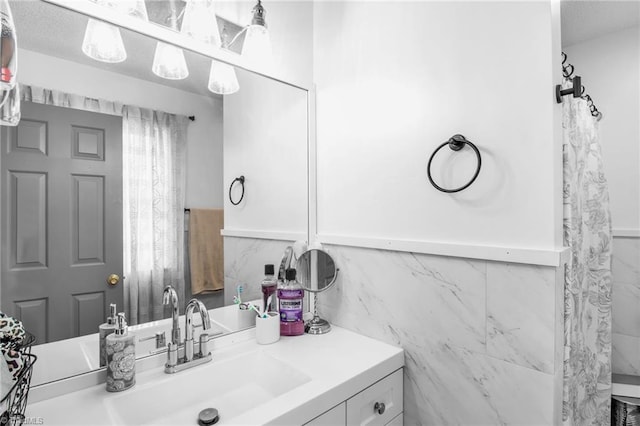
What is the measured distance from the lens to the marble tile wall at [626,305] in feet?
6.01

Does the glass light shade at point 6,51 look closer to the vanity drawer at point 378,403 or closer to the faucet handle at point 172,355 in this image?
the faucet handle at point 172,355

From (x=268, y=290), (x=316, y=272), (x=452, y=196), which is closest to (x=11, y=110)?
(x=268, y=290)

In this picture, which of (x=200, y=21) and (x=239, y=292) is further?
(x=239, y=292)

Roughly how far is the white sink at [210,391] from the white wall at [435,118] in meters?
0.59

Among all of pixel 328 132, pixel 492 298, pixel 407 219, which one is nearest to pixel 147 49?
pixel 328 132

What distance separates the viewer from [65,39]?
0.94 metres

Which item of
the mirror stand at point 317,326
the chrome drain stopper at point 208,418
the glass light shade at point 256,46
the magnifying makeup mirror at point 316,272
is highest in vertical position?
the glass light shade at point 256,46

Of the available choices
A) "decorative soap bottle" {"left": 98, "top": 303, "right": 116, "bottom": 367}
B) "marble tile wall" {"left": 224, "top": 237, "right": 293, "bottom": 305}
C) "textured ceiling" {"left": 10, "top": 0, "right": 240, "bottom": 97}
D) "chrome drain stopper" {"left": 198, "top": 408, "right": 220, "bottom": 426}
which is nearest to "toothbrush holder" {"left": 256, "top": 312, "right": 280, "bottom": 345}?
"marble tile wall" {"left": 224, "top": 237, "right": 293, "bottom": 305}

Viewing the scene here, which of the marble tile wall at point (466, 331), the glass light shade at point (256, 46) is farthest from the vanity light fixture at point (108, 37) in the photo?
the marble tile wall at point (466, 331)

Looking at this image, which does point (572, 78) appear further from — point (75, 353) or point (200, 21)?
point (75, 353)

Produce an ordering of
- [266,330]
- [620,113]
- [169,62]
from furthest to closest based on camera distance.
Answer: [620,113]
[266,330]
[169,62]

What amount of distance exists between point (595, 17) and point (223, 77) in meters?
1.94

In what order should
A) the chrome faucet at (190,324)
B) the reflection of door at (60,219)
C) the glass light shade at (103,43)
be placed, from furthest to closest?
the chrome faucet at (190,324) → the glass light shade at (103,43) → the reflection of door at (60,219)

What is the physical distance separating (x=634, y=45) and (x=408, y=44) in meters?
1.58
